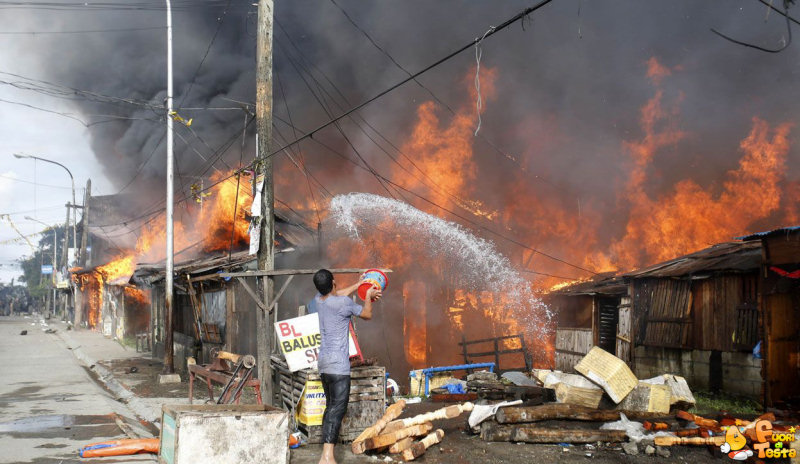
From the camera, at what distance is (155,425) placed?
9414 mm

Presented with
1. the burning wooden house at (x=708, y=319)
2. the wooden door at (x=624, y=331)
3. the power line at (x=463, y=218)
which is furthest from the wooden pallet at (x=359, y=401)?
the power line at (x=463, y=218)

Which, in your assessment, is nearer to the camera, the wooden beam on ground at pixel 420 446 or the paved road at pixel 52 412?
the wooden beam on ground at pixel 420 446

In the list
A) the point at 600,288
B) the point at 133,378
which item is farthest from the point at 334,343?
the point at 600,288

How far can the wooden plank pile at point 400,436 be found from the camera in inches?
251

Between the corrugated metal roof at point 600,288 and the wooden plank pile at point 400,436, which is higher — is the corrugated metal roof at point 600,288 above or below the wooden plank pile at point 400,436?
above

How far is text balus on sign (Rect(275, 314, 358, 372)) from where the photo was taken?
7527 mm

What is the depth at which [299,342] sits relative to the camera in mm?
7629

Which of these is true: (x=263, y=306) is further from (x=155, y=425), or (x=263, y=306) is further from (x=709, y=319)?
(x=709, y=319)

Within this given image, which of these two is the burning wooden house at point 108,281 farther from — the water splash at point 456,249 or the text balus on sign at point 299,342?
the text balus on sign at point 299,342

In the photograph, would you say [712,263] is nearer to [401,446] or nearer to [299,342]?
[401,446]

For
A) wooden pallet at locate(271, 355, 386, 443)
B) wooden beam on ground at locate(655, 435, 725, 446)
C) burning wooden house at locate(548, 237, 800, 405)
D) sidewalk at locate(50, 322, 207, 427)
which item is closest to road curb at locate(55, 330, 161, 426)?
sidewalk at locate(50, 322, 207, 427)

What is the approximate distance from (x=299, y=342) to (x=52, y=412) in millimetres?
5729

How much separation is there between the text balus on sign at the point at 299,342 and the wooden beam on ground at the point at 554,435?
7.39 feet

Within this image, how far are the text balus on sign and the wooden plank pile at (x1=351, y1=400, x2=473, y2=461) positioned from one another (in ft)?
3.75
